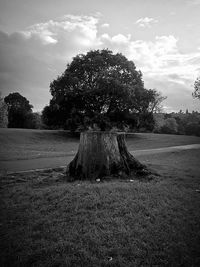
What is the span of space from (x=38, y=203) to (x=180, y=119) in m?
81.6

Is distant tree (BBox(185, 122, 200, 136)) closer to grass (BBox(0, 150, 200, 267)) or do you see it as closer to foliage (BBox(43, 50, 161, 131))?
foliage (BBox(43, 50, 161, 131))

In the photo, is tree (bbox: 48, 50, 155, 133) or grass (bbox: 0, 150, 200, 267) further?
tree (bbox: 48, 50, 155, 133)

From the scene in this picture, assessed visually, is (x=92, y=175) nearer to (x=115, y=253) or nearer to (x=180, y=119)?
(x=115, y=253)

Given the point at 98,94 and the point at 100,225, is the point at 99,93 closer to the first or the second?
the point at 98,94

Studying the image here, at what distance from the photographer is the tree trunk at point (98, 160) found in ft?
21.9

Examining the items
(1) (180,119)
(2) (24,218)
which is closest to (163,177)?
(2) (24,218)

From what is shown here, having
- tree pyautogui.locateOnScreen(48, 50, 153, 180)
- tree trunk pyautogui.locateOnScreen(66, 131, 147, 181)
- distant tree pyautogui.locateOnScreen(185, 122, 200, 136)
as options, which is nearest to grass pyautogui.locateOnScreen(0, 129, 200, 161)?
tree pyautogui.locateOnScreen(48, 50, 153, 180)

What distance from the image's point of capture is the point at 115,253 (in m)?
2.80

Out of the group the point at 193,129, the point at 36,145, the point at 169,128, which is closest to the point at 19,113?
the point at 36,145

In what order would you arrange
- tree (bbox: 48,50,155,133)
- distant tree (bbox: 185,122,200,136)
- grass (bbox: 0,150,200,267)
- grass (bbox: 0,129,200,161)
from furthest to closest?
distant tree (bbox: 185,122,200,136)
tree (bbox: 48,50,155,133)
grass (bbox: 0,129,200,161)
grass (bbox: 0,150,200,267)

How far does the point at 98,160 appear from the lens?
6746 millimetres

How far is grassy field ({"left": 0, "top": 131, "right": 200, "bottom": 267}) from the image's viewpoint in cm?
273

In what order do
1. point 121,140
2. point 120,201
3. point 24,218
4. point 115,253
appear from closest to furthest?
point 115,253, point 24,218, point 120,201, point 121,140

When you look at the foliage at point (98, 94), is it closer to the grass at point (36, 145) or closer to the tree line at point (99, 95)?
the tree line at point (99, 95)
